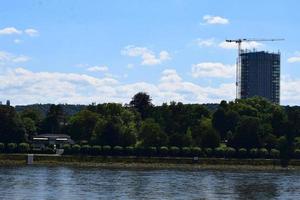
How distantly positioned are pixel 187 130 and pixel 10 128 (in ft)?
113

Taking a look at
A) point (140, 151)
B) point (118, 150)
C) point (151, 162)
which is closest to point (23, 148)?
point (118, 150)

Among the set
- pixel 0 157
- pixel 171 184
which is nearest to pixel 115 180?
pixel 171 184

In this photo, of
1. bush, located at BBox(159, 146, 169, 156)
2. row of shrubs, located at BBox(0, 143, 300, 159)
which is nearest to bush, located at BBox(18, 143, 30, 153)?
row of shrubs, located at BBox(0, 143, 300, 159)

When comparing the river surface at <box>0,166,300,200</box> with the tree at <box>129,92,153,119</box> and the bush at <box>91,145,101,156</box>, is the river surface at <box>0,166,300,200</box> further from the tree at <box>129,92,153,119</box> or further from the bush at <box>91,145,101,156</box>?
the tree at <box>129,92,153,119</box>

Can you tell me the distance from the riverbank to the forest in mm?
3546

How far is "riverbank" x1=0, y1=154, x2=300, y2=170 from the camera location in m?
118

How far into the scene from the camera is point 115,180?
77.3 metres

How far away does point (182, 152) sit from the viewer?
12531 centimetres

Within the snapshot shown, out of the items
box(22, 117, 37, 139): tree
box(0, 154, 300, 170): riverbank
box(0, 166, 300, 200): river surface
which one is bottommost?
box(0, 166, 300, 200): river surface

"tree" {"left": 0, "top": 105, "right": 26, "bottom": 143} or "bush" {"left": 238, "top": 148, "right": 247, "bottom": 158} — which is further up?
"tree" {"left": 0, "top": 105, "right": 26, "bottom": 143}

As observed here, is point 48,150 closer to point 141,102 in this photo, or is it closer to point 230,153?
point 230,153

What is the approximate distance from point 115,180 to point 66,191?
Result: 1627 cm

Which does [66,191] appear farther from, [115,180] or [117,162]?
[117,162]

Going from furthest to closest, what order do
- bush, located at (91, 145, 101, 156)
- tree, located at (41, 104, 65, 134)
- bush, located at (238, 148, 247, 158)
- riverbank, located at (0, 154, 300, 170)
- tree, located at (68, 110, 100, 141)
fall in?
tree, located at (41, 104, 65, 134)
tree, located at (68, 110, 100, 141)
bush, located at (91, 145, 101, 156)
bush, located at (238, 148, 247, 158)
riverbank, located at (0, 154, 300, 170)
